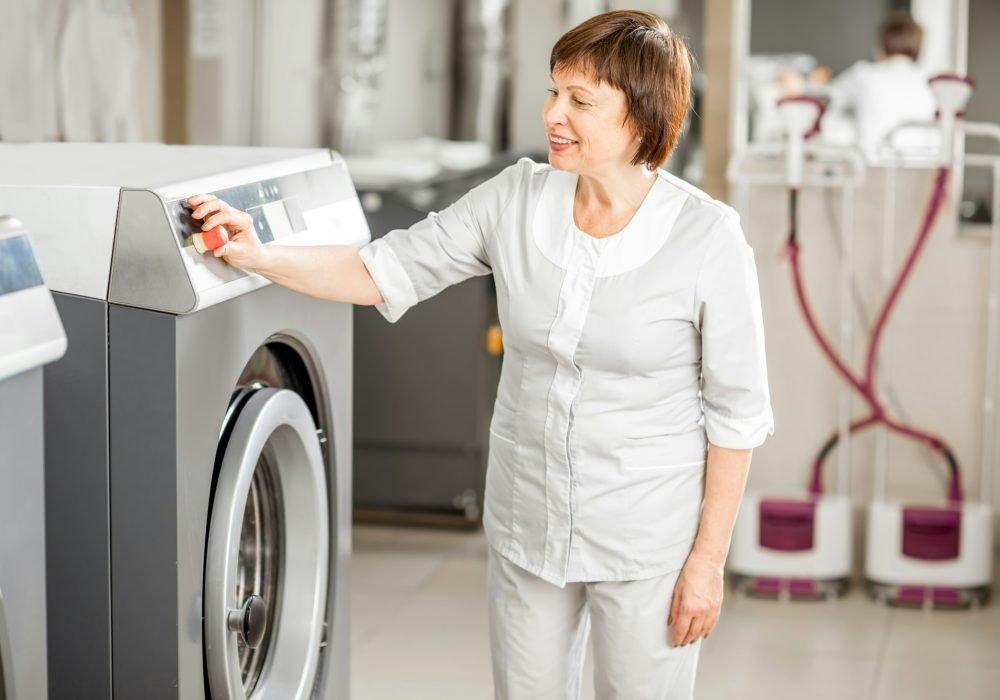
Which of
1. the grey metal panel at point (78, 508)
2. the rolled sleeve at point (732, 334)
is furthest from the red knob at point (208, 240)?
the rolled sleeve at point (732, 334)

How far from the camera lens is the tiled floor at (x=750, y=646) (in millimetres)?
2711

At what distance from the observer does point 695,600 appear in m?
1.61

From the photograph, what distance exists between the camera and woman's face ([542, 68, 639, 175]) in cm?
150

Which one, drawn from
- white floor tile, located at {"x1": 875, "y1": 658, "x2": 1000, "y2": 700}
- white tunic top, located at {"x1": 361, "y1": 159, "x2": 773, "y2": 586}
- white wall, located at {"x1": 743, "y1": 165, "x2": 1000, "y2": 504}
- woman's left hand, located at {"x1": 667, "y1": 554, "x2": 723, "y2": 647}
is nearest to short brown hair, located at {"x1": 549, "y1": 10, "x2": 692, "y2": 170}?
white tunic top, located at {"x1": 361, "y1": 159, "x2": 773, "y2": 586}

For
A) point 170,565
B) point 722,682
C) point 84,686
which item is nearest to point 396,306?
point 170,565

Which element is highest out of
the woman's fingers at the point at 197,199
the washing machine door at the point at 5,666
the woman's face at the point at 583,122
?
the woman's face at the point at 583,122

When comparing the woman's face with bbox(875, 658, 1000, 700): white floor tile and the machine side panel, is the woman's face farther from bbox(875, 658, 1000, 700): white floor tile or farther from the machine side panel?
bbox(875, 658, 1000, 700): white floor tile

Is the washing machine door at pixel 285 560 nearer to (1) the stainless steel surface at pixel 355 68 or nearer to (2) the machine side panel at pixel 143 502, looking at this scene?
(2) the machine side panel at pixel 143 502

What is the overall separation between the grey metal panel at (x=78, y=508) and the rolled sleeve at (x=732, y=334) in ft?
2.24

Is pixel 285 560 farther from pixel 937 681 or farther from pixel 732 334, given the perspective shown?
pixel 937 681

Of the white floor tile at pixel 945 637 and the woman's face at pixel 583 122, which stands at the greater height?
the woman's face at pixel 583 122

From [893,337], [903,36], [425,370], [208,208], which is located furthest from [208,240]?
[903,36]

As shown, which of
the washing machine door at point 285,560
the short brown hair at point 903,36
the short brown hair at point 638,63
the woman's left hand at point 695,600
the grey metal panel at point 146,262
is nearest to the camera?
the grey metal panel at point 146,262

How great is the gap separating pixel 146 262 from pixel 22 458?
0.27m
